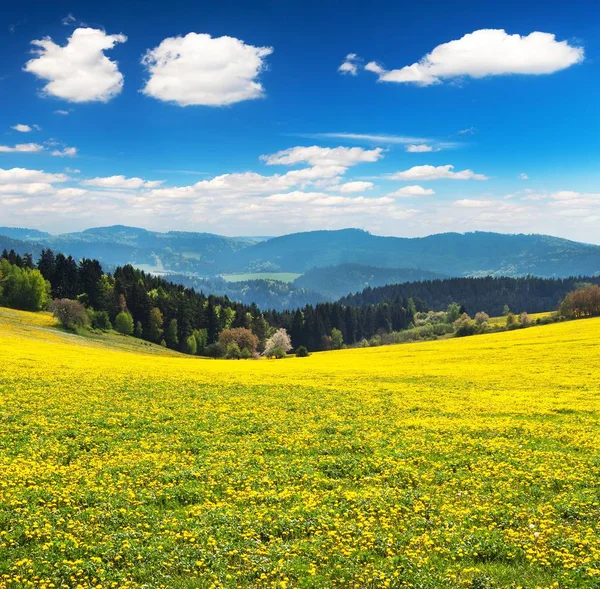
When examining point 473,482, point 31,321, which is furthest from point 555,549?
point 31,321

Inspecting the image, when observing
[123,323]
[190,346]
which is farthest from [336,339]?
[123,323]

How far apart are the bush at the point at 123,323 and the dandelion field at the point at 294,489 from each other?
306 feet

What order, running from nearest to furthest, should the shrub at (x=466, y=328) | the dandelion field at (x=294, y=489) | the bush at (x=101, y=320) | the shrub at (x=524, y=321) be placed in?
the dandelion field at (x=294, y=489), the bush at (x=101, y=320), the shrub at (x=524, y=321), the shrub at (x=466, y=328)

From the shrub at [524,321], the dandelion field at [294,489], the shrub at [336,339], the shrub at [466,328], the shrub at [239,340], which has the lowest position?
the shrub at [336,339]

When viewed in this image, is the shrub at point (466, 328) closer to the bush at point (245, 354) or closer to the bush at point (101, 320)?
the bush at point (245, 354)

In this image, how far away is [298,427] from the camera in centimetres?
2650

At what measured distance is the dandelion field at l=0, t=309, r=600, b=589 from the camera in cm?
1155

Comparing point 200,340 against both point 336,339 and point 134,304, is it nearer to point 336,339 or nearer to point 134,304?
point 134,304

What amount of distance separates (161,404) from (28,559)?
20.7 metres

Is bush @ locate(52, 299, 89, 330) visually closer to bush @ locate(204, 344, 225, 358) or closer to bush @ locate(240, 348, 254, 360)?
bush @ locate(204, 344, 225, 358)

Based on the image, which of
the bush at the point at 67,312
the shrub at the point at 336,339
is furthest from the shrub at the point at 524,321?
the bush at the point at 67,312

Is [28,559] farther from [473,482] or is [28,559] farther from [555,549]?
[473,482]

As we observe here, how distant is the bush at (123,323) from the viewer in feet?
414

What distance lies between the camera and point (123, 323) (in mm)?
126000
